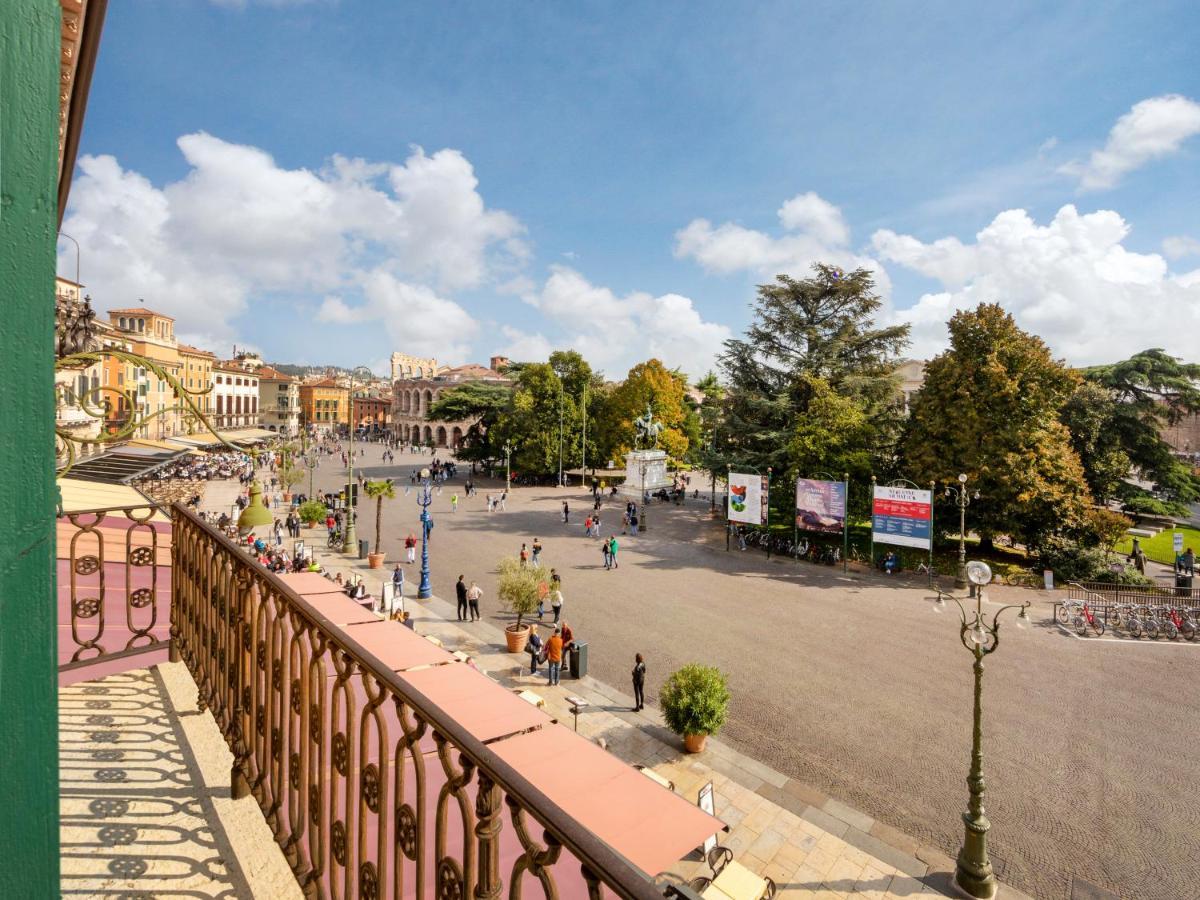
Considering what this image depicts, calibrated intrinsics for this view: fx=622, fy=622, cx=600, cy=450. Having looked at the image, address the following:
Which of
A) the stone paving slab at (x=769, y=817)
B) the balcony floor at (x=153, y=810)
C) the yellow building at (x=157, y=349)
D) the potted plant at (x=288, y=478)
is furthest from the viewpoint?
the yellow building at (x=157, y=349)

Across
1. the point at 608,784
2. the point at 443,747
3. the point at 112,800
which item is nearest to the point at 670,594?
the point at 608,784

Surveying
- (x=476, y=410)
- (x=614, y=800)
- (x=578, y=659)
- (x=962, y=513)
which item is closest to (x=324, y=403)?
(x=476, y=410)

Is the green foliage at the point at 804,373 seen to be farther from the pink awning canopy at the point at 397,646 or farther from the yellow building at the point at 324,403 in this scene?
the yellow building at the point at 324,403

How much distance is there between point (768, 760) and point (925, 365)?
22.9m

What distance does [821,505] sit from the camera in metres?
26.5

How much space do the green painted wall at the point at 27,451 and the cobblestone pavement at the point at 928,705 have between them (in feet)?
36.6

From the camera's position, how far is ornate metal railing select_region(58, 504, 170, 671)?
14.8 feet

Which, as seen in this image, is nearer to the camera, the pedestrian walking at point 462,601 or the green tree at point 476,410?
the pedestrian walking at point 462,601

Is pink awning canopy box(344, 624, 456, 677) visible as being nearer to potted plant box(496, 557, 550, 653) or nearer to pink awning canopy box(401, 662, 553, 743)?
pink awning canopy box(401, 662, 553, 743)

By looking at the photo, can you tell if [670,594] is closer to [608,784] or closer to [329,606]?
[329,606]

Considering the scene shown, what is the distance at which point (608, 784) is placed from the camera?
704 cm

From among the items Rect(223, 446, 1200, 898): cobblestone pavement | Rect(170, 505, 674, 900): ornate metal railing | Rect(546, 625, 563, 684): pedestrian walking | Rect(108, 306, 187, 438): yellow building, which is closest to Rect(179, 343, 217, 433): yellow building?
Rect(108, 306, 187, 438): yellow building

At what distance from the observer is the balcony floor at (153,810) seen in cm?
314

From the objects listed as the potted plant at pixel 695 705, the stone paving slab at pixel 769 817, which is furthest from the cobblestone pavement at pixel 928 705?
the potted plant at pixel 695 705
